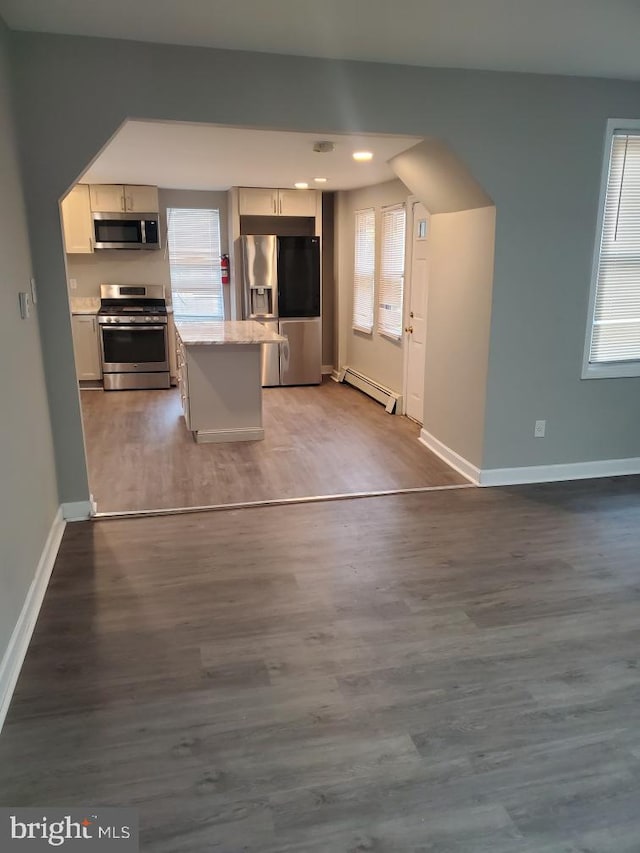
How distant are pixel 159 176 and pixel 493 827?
6384mm

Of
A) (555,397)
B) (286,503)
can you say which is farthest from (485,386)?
(286,503)

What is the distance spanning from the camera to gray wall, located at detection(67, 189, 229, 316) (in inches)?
299

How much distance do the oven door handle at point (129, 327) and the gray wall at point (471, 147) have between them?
3888 mm

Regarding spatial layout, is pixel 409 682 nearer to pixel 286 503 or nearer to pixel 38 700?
pixel 38 700

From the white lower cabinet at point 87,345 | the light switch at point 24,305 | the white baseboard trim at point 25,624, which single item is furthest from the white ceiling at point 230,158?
the white baseboard trim at point 25,624

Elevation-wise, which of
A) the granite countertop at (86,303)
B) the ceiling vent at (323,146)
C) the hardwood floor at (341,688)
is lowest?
the hardwood floor at (341,688)

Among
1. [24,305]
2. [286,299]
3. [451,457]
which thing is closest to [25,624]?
[24,305]

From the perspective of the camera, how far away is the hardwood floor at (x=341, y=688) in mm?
1761

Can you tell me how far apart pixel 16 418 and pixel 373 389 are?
4.84 metres

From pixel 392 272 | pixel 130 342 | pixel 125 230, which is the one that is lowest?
pixel 130 342

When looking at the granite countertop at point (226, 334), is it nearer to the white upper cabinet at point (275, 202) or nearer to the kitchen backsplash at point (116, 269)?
the white upper cabinet at point (275, 202)

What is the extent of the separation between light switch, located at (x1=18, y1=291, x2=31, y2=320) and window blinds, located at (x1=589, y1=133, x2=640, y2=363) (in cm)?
348

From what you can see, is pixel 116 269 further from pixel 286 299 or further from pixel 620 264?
pixel 620 264

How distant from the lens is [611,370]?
14.3 feet
